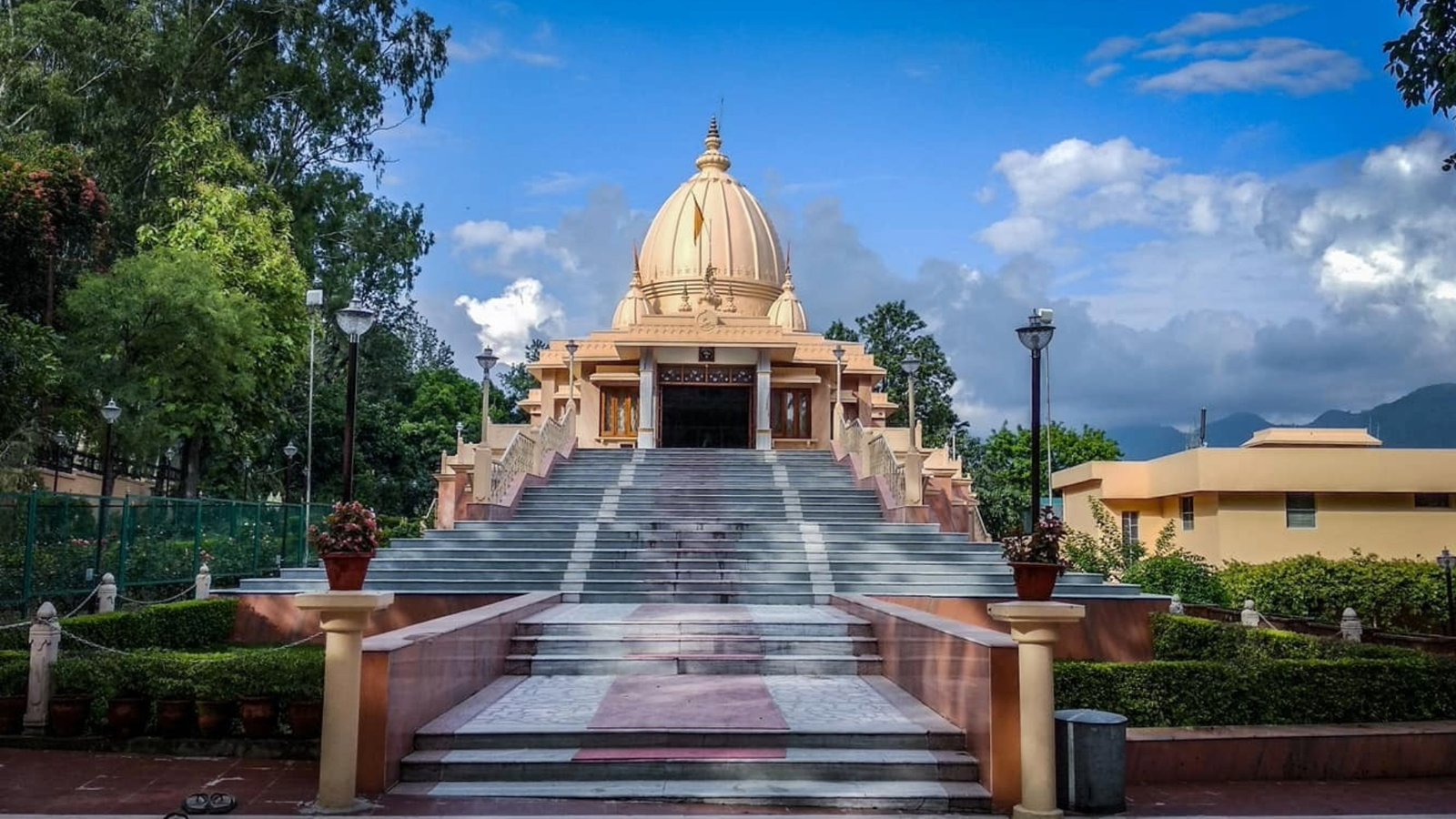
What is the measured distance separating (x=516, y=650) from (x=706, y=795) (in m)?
5.27

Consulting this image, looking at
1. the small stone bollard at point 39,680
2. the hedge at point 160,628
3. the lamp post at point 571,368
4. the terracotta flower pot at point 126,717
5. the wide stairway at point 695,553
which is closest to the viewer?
the terracotta flower pot at point 126,717

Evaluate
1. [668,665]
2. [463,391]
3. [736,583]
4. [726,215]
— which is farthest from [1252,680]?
[463,391]

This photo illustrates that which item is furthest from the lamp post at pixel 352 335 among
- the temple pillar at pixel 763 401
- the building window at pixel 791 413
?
the building window at pixel 791 413

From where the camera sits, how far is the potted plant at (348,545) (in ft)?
24.2

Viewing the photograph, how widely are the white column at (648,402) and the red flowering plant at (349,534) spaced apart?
20476 mm

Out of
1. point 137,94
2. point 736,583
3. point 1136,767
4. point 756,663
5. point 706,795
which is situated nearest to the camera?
point 706,795

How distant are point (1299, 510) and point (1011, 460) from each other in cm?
2168

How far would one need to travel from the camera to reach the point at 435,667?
28.3ft

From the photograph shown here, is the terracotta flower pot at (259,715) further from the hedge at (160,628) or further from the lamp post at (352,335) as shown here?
the hedge at (160,628)

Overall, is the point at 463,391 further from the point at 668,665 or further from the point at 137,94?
the point at 668,665

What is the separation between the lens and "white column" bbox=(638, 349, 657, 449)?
28.5 m

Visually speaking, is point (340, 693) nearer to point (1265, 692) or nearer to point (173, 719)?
point (173, 719)

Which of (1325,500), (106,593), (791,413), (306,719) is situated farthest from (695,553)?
(791,413)

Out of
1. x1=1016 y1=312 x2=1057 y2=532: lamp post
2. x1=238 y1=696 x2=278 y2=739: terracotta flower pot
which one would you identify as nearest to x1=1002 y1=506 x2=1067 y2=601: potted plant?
x1=1016 y1=312 x2=1057 y2=532: lamp post
